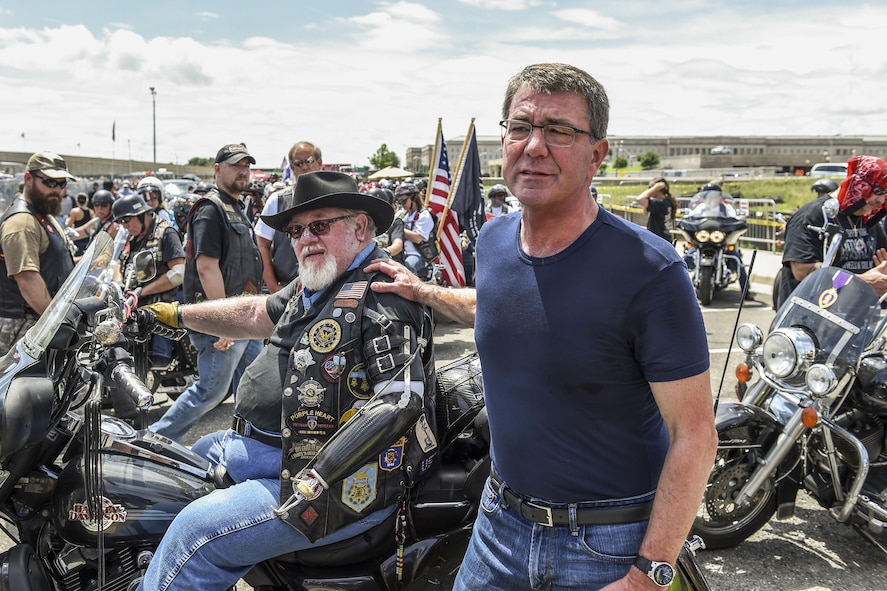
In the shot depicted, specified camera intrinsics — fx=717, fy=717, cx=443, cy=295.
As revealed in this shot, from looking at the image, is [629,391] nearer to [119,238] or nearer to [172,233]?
[119,238]

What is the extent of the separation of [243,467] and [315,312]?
59 centimetres

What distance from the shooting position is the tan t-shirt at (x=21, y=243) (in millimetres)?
4535

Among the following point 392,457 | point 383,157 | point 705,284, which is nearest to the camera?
point 392,457

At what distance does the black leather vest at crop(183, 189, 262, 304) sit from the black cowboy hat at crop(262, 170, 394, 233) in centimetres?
216

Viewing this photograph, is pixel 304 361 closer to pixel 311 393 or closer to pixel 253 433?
pixel 311 393

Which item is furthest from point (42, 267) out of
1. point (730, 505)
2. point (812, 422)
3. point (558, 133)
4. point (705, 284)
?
point (705, 284)

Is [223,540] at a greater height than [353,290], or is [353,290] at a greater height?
[353,290]

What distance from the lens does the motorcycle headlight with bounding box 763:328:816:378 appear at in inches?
126

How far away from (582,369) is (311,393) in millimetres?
974

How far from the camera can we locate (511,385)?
1.75m

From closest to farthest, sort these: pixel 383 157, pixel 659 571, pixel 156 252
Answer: pixel 659 571
pixel 156 252
pixel 383 157

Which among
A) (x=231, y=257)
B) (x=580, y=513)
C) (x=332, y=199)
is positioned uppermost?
(x=332, y=199)

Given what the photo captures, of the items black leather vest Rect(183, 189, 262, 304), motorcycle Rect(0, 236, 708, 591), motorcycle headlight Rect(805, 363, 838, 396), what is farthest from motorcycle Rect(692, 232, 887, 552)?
black leather vest Rect(183, 189, 262, 304)

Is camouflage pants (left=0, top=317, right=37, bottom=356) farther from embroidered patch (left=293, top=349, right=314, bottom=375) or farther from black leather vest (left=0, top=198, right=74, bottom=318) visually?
embroidered patch (left=293, top=349, right=314, bottom=375)
